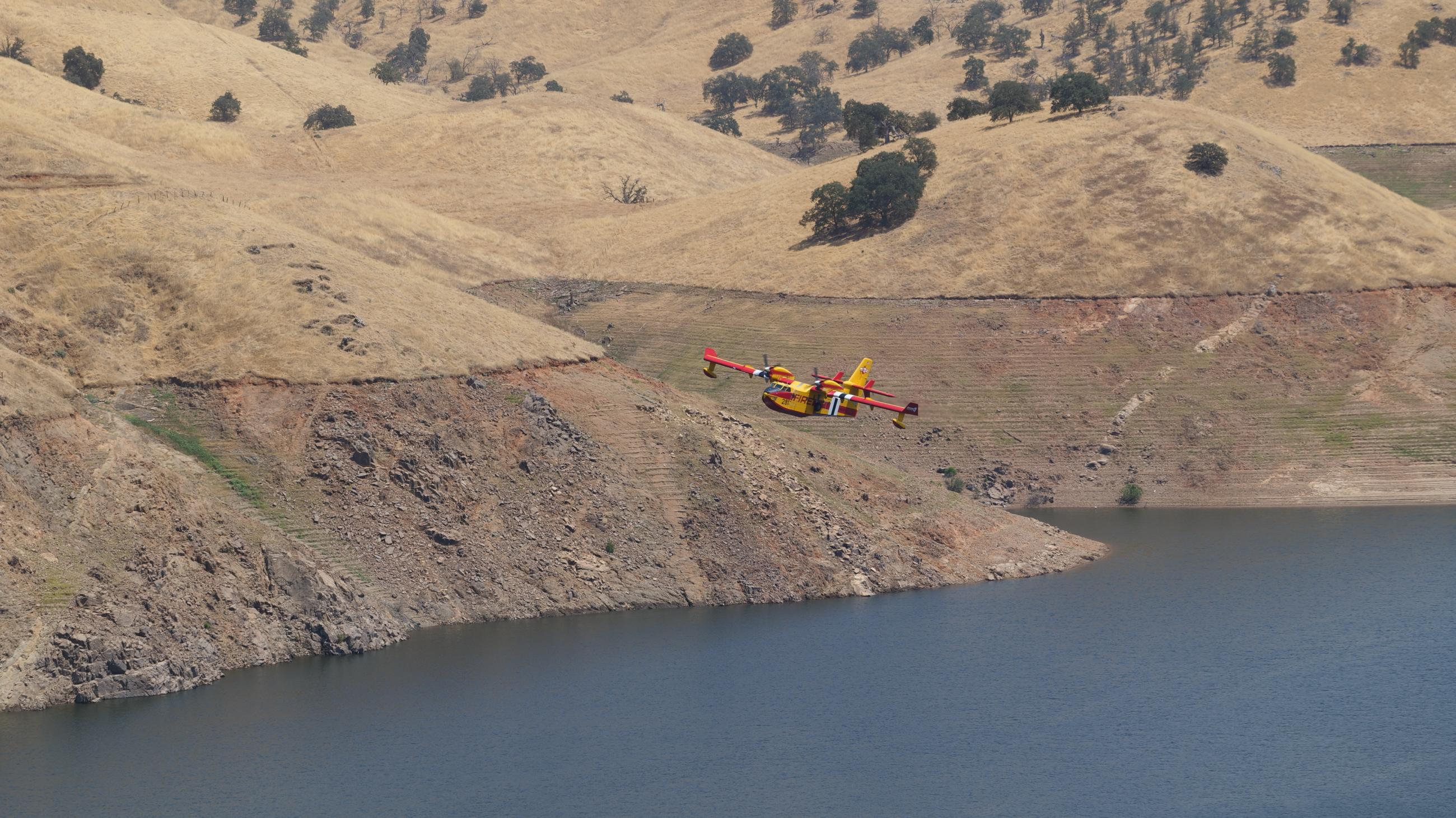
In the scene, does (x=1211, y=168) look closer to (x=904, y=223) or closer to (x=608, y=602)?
(x=904, y=223)

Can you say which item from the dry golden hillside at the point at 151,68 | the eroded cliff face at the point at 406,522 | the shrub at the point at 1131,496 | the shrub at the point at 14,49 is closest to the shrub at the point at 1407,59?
the shrub at the point at 1131,496

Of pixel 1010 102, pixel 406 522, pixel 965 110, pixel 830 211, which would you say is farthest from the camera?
pixel 965 110

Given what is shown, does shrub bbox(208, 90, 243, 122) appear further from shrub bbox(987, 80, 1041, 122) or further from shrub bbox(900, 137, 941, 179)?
shrub bbox(987, 80, 1041, 122)

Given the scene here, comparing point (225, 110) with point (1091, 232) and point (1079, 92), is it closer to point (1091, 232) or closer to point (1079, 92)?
point (1079, 92)

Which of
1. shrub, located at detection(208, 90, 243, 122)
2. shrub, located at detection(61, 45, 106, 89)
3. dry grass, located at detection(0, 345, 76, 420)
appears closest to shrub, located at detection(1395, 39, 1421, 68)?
shrub, located at detection(208, 90, 243, 122)

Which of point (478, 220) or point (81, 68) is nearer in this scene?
point (478, 220)

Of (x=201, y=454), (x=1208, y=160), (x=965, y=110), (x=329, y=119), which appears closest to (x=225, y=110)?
(x=329, y=119)
